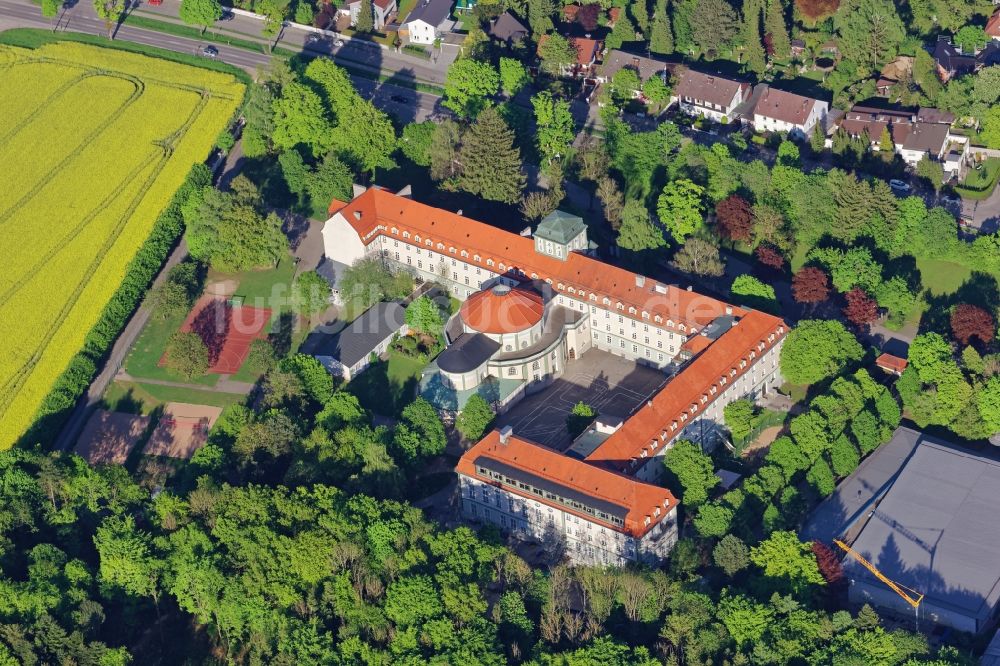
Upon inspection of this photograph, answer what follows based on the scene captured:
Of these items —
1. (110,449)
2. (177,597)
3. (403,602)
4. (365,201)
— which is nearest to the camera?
(403,602)

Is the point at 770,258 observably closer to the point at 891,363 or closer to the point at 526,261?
the point at 891,363

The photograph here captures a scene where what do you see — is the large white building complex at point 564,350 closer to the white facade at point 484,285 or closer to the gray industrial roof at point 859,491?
the white facade at point 484,285

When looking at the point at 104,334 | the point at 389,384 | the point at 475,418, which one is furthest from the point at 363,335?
the point at 104,334

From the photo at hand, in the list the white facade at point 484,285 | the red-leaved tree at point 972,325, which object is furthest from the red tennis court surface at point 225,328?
the red-leaved tree at point 972,325

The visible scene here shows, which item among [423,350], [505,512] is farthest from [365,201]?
[505,512]

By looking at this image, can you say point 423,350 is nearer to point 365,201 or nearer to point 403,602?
point 365,201

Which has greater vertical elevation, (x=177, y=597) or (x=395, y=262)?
(x=395, y=262)
